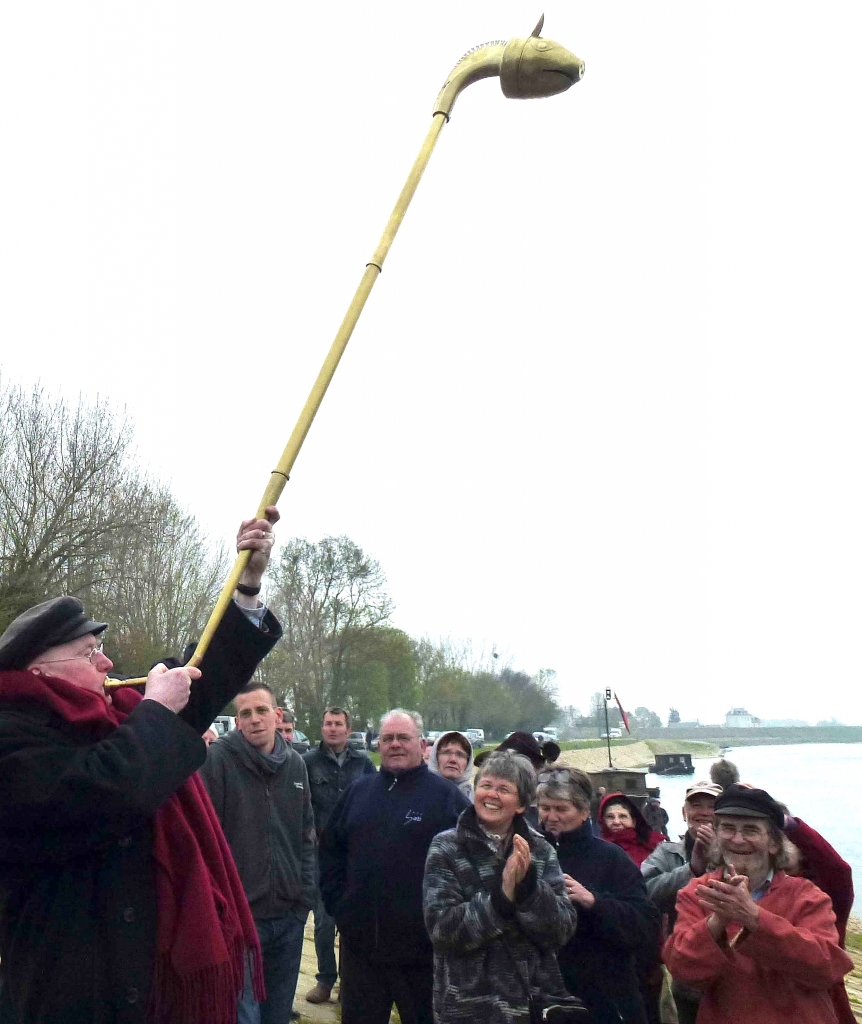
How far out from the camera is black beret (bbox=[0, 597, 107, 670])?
2.73 m

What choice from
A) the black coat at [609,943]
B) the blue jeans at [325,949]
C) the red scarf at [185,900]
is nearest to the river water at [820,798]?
the blue jeans at [325,949]

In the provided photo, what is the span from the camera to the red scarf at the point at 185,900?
2.56 meters

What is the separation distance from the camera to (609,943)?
15.7 feet

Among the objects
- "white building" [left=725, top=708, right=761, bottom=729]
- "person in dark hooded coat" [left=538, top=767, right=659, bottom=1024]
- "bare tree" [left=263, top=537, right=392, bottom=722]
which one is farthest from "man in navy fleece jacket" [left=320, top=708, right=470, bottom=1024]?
"white building" [left=725, top=708, right=761, bottom=729]

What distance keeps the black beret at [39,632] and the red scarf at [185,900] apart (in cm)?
7

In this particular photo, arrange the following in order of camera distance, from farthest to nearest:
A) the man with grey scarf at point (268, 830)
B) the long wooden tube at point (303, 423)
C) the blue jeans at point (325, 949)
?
the blue jeans at point (325, 949) < the man with grey scarf at point (268, 830) < the long wooden tube at point (303, 423)

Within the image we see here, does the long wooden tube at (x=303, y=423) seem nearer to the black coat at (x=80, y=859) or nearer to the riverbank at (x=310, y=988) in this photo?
the black coat at (x=80, y=859)

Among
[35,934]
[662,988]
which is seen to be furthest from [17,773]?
[662,988]

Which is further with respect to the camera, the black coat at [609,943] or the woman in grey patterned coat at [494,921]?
the black coat at [609,943]

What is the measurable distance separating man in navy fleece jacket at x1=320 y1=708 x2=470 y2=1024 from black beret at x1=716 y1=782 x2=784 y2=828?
5.35 ft

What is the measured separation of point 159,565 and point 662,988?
963 inches

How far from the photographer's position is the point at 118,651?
26234mm

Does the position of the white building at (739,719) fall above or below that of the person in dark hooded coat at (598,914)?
above

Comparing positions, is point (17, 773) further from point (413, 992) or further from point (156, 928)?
point (413, 992)
